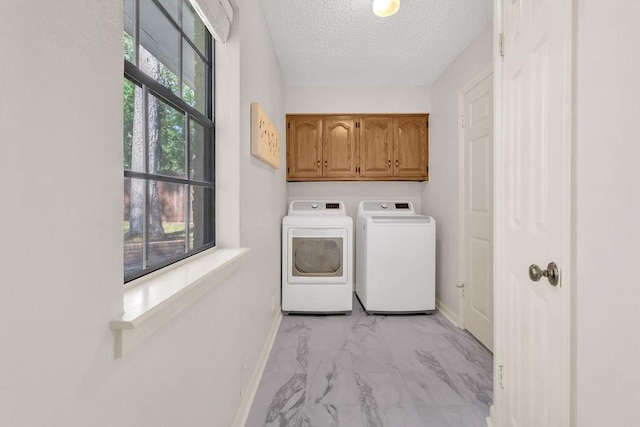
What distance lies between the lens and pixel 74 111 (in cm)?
49

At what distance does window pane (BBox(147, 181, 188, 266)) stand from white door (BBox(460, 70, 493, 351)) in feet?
6.90

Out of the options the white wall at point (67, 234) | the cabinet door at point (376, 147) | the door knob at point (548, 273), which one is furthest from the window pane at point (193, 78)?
the cabinet door at point (376, 147)

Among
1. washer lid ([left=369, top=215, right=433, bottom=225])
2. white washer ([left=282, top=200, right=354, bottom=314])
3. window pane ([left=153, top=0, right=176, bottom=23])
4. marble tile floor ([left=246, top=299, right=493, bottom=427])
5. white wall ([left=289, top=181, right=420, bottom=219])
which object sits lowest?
marble tile floor ([left=246, top=299, right=493, bottom=427])

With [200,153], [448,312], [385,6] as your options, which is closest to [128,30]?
[200,153]

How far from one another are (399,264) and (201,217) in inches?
83.8

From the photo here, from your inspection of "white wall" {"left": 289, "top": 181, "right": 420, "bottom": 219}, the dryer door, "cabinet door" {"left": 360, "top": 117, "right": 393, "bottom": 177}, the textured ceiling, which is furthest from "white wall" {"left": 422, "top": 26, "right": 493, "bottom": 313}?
the dryer door

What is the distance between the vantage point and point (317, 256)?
3.00 meters

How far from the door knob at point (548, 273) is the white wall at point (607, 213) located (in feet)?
0.24

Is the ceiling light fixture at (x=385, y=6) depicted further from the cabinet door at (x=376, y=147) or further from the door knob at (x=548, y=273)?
the door knob at (x=548, y=273)

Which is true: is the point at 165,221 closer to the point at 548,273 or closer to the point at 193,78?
the point at 193,78

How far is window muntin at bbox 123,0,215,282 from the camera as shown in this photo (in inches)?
32.9

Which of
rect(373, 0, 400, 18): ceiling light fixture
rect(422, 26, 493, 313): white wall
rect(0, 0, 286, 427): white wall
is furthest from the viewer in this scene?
rect(422, 26, 493, 313): white wall

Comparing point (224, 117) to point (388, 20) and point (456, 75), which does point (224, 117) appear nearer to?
point (388, 20)

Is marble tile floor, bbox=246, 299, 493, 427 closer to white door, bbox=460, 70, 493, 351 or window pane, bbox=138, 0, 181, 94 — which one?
white door, bbox=460, 70, 493, 351
